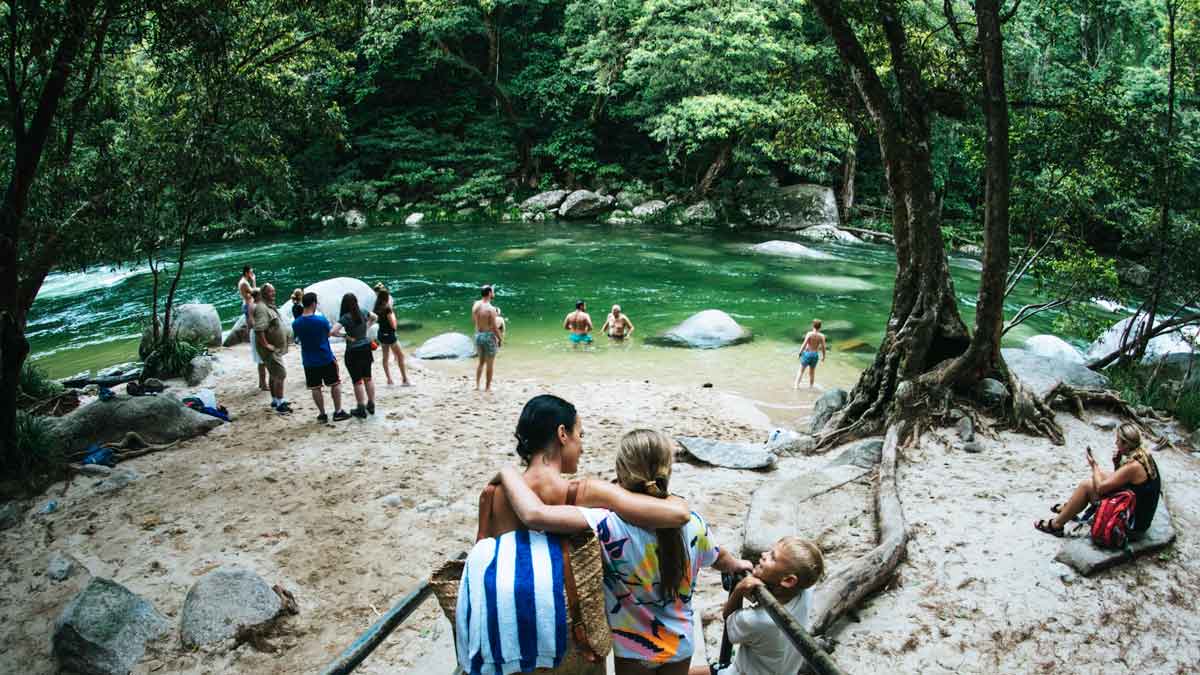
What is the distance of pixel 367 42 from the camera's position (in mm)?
31625

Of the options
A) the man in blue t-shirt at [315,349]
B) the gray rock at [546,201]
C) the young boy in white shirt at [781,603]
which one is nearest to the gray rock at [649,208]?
the gray rock at [546,201]

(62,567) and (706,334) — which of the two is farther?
(706,334)

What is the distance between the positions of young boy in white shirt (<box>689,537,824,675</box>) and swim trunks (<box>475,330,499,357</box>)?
7.90 metres

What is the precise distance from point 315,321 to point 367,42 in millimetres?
27525

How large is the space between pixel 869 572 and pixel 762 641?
217 centimetres

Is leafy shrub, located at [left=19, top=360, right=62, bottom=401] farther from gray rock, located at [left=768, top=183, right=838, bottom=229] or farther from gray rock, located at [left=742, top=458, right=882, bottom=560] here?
gray rock, located at [left=768, top=183, right=838, bottom=229]

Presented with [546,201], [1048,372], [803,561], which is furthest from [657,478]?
[546,201]

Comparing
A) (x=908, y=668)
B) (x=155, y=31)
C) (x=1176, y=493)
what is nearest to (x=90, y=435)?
(x=155, y=31)

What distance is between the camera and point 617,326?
1522 cm

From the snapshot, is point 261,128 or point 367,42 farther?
point 367,42

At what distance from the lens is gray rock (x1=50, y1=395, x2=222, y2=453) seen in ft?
25.3

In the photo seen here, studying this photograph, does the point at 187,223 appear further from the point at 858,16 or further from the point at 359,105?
the point at 359,105

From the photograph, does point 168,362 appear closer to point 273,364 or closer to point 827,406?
point 273,364

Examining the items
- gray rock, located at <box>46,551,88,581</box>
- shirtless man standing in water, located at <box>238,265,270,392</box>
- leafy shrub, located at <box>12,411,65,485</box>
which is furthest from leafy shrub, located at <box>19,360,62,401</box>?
gray rock, located at <box>46,551,88,581</box>
